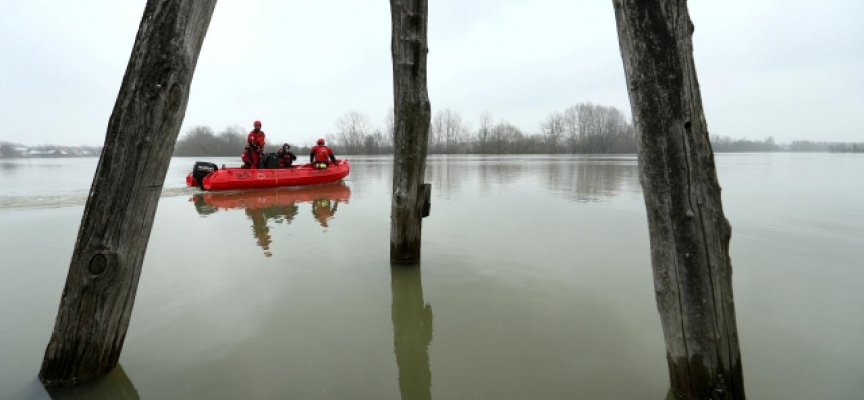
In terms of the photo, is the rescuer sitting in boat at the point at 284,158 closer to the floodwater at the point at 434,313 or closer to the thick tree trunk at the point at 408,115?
the floodwater at the point at 434,313

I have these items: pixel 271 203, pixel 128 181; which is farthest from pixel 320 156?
pixel 128 181

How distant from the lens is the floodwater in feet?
7.31

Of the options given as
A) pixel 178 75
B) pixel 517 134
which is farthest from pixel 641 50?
pixel 517 134

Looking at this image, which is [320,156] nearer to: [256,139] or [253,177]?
[256,139]

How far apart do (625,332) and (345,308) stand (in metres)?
2.10

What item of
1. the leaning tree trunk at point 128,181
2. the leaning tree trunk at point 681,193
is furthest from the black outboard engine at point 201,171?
the leaning tree trunk at point 681,193

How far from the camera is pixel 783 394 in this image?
6.91ft

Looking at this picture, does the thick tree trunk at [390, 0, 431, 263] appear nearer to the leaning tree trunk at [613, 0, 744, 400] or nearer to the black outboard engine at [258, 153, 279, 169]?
the leaning tree trunk at [613, 0, 744, 400]

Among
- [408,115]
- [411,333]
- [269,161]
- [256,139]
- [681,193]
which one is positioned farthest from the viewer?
[269,161]

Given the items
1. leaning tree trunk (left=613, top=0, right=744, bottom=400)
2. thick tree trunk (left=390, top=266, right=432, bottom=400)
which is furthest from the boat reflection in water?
leaning tree trunk (left=613, top=0, right=744, bottom=400)

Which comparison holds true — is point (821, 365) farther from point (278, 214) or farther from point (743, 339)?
point (278, 214)

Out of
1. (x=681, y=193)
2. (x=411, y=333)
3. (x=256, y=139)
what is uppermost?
(x=256, y=139)

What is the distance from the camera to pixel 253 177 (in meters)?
12.1

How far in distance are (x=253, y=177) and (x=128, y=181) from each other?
35.7ft
